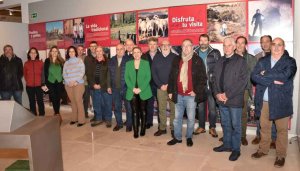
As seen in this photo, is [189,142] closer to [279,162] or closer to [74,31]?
[279,162]

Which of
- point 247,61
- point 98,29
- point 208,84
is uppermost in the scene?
point 98,29

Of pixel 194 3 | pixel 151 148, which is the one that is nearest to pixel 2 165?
pixel 151 148

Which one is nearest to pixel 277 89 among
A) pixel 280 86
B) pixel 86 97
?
pixel 280 86

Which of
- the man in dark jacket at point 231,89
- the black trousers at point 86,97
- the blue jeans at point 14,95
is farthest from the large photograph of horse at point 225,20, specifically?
the blue jeans at point 14,95

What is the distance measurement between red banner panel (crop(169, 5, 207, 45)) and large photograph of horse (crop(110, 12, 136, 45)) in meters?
0.89

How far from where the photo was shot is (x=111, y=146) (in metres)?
4.52

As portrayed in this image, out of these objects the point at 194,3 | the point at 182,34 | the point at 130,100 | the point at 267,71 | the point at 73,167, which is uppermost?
the point at 194,3

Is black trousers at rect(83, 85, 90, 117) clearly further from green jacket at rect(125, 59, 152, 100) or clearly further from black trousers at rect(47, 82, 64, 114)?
green jacket at rect(125, 59, 152, 100)

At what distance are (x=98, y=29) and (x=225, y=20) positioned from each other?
2.95 metres

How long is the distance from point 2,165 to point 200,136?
3.04 m

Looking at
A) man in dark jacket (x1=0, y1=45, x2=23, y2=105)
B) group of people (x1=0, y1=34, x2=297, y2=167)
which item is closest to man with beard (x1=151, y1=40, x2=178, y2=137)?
group of people (x1=0, y1=34, x2=297, y2=167)

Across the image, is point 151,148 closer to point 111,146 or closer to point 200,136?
point 111,146

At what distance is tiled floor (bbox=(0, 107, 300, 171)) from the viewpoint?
3.67 m

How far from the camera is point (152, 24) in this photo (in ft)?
18.9
